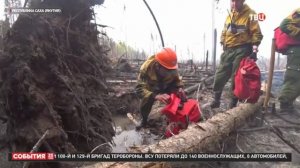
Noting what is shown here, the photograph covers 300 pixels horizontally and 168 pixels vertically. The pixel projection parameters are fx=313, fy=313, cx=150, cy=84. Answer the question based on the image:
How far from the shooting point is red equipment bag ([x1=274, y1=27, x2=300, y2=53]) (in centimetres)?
486

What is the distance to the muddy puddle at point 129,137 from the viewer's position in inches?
149

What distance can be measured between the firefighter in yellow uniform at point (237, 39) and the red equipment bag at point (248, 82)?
0.35 meters

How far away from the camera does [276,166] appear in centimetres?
304

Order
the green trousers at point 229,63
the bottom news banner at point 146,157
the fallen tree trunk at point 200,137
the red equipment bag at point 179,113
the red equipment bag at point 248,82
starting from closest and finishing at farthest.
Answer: the bottom news banner at point 146,157 → the fallen tree trunk at point 200,137 → the red equipment bag at point 179,113 → the red equipment bag at point 248,82 → the green trousers at point 229,63

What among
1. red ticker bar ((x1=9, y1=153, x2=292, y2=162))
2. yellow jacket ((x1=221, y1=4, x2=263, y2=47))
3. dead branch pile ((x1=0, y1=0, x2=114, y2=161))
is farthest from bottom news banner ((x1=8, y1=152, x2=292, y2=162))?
yellow jacket ((x1=221, y1=4, x2=263, y2=47))

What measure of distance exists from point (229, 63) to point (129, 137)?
85.9 inches

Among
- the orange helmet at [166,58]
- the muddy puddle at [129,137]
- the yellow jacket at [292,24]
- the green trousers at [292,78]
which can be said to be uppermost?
the yellow jacket at [292,24]

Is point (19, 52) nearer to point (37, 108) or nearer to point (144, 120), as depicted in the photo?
point (37, 108)

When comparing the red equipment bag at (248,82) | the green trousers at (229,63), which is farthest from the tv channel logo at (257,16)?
the red equipment bag at (248,82)

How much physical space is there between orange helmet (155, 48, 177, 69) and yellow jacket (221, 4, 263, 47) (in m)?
1.48

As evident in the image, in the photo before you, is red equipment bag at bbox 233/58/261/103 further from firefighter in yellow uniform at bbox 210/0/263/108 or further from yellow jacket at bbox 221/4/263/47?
yellow jacket at bbox 221/4/263/47

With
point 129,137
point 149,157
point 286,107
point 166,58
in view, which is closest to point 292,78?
point 286,107

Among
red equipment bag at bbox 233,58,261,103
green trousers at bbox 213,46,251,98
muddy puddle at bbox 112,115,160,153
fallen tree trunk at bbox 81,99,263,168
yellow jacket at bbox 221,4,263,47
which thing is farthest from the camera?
green trousers at bbox 213,46,251,98

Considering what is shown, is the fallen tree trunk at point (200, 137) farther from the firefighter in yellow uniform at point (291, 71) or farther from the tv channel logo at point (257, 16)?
the tv channel logo at point (257, 16)
